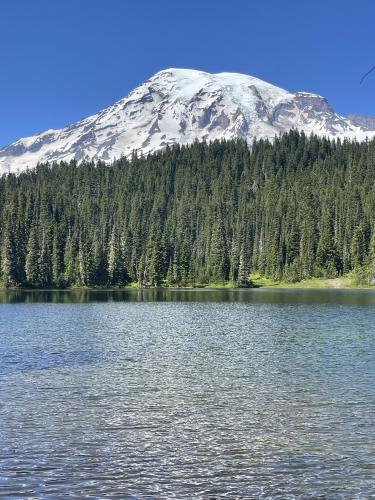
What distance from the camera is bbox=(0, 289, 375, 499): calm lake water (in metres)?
18.6

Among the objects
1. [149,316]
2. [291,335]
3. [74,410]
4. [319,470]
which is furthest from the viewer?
[149,316]

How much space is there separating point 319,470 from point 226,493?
3.87m

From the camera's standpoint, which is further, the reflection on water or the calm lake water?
the reflection on water

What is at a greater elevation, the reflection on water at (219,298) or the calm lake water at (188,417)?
the reflection on water at (219,298)

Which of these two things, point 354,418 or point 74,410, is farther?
point 74,410

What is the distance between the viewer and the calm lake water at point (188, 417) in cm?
1858

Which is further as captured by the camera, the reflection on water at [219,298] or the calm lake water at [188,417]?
the reflection on water at [219,298]

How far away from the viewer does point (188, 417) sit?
2670cm

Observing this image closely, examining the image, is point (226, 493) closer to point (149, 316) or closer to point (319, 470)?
point (319, 470)

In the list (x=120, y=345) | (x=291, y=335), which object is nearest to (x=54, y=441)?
(x=120, y=345)

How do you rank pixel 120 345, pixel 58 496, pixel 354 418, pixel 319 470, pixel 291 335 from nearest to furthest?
pixel 58 496
pixel 319 470
pixel 354 418
pixel 120 345
pixel 291 335

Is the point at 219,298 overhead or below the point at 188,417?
overhead

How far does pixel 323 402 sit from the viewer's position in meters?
29.1

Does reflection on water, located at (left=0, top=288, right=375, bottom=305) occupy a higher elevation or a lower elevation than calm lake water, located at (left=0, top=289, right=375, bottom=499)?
higher
